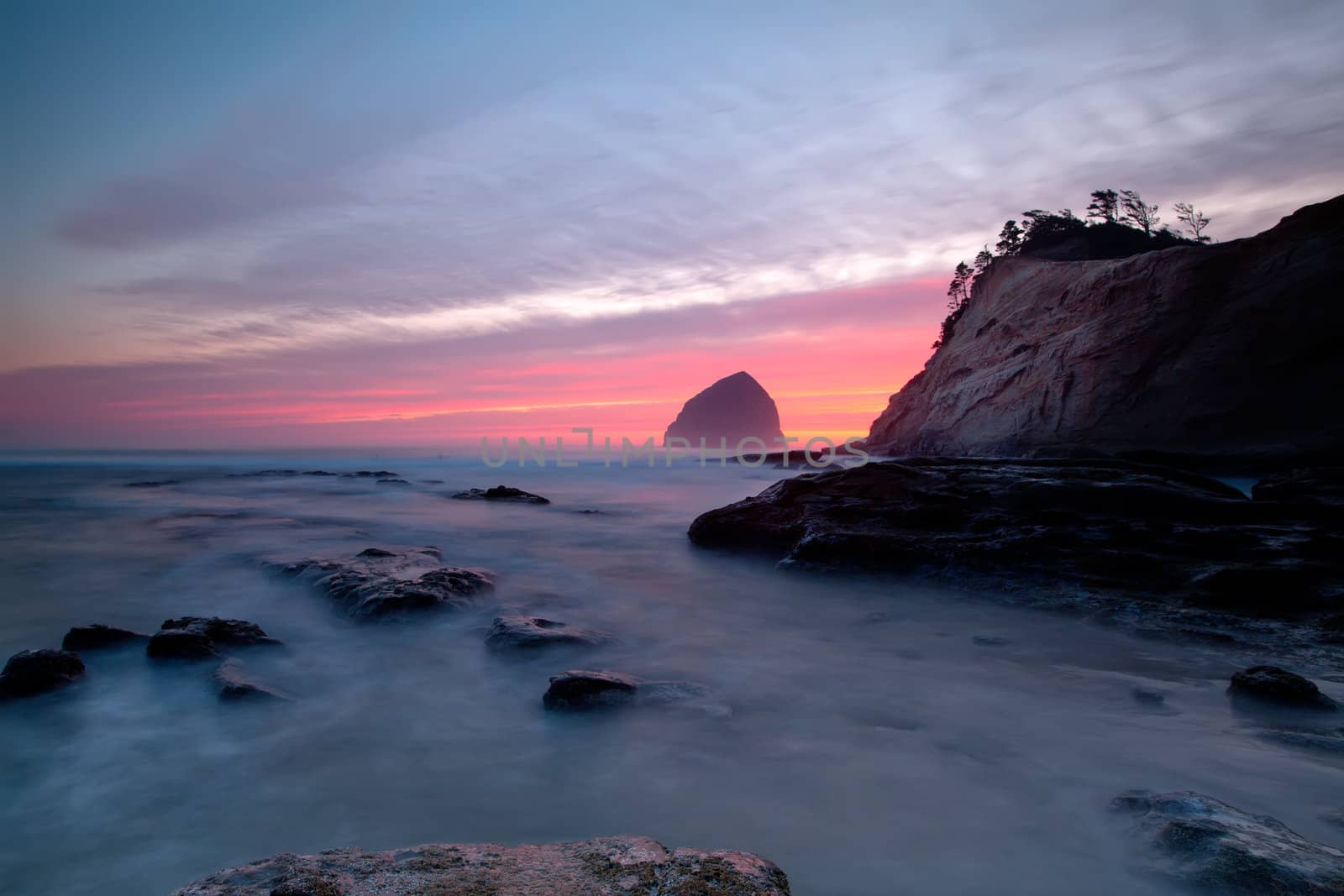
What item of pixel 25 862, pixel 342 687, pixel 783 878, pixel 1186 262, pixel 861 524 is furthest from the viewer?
pixel 1186 262

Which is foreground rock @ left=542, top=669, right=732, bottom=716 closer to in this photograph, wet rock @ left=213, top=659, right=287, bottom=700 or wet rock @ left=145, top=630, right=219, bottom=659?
wet rock @ left=213, top=659, right=287, bottom=700

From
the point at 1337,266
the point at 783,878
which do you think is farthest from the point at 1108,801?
the point at 1337,266

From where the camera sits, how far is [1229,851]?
2217 millimetres

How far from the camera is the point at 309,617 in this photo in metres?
6.36

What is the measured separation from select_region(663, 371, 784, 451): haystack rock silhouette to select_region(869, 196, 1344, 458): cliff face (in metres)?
112

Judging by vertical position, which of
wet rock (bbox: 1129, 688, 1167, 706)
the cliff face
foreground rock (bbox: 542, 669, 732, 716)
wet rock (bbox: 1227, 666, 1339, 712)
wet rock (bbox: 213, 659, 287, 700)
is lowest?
wet rock (bbox: 213, 659, 287, 700)

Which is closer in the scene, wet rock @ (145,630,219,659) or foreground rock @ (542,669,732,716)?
foreground rock @ (542,669,732,716)

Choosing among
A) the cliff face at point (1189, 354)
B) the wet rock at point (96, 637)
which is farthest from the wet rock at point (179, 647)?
the cliff face at point (1189, 354)

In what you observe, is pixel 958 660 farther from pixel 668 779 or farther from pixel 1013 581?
pixel 668 779

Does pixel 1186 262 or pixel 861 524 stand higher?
pixel 1186 262

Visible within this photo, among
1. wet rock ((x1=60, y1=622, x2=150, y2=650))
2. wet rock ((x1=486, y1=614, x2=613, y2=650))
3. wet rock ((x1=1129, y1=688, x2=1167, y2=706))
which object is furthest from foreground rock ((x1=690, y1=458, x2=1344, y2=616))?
wet rock ((x1=60, y1=622, x2=150, y2=650))

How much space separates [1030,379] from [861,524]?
19.5 m

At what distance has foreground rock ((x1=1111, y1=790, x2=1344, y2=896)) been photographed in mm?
2074

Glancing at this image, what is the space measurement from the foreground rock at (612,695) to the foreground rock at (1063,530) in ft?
12.6
